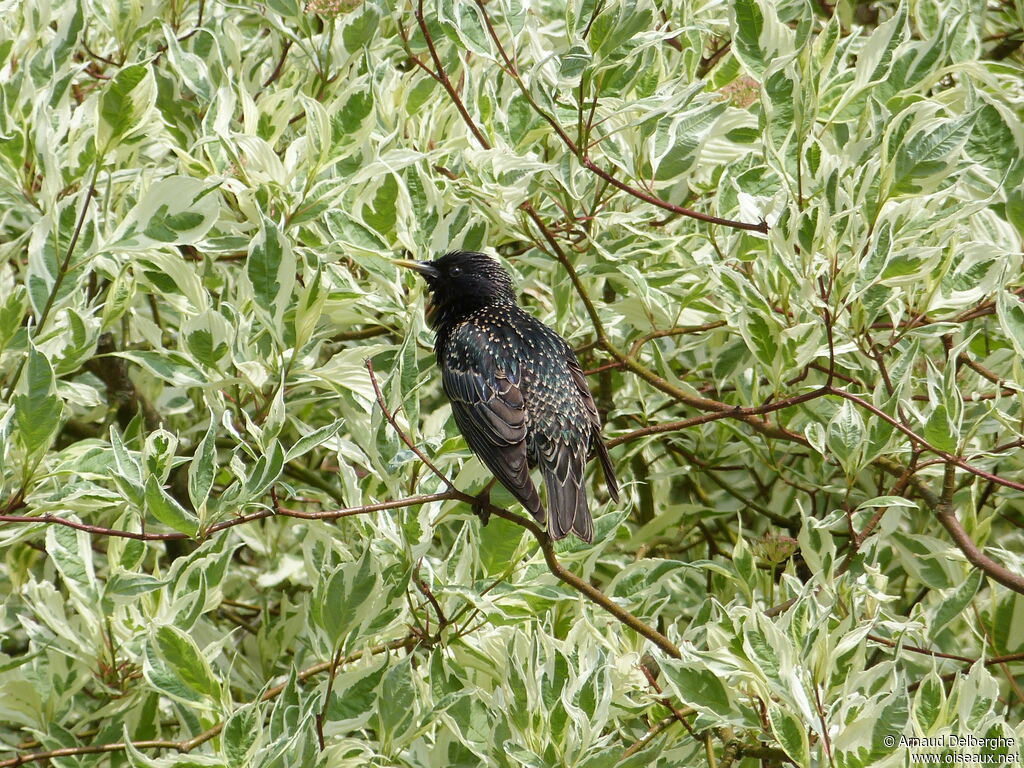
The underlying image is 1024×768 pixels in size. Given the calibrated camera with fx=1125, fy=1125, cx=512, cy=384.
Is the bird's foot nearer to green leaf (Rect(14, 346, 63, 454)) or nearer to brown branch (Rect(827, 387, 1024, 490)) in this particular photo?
brown branch (Rect(827, 387, 1024, 490))

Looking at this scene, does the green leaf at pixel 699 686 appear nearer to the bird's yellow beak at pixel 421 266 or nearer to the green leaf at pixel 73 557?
the bird's yellow beak at pixel 421 266

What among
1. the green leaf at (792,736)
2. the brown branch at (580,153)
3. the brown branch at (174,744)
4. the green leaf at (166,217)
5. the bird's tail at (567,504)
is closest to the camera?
the green leaf at (792,736)

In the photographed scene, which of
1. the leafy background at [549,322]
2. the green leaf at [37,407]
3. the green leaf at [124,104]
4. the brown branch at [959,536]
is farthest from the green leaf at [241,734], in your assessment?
the brown branch at [959,536]

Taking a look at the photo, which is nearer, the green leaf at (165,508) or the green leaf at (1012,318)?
the green leaf at (165,508)

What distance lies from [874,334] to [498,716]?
1904 millimetres

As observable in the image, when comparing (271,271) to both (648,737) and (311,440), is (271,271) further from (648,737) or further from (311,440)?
(648,737)

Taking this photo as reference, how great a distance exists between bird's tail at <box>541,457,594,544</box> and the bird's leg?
18 cm

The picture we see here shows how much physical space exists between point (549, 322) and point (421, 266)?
839 mm

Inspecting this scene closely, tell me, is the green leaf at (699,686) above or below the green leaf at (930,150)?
below

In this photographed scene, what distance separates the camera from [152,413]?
4.29 metres

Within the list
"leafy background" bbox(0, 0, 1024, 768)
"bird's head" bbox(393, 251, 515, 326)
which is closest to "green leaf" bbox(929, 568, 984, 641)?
"leafy background" bbox(0, 0, 1024, 768)

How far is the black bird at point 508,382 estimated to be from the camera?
137 inches

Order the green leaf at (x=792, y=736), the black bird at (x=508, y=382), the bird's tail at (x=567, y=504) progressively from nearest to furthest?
1. the green leaf at (x=792, y=736)
2. the bird's tail at (x=567, y=504)
3. the black bird at (x=508, y=382)

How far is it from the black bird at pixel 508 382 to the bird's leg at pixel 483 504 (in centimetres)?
6
